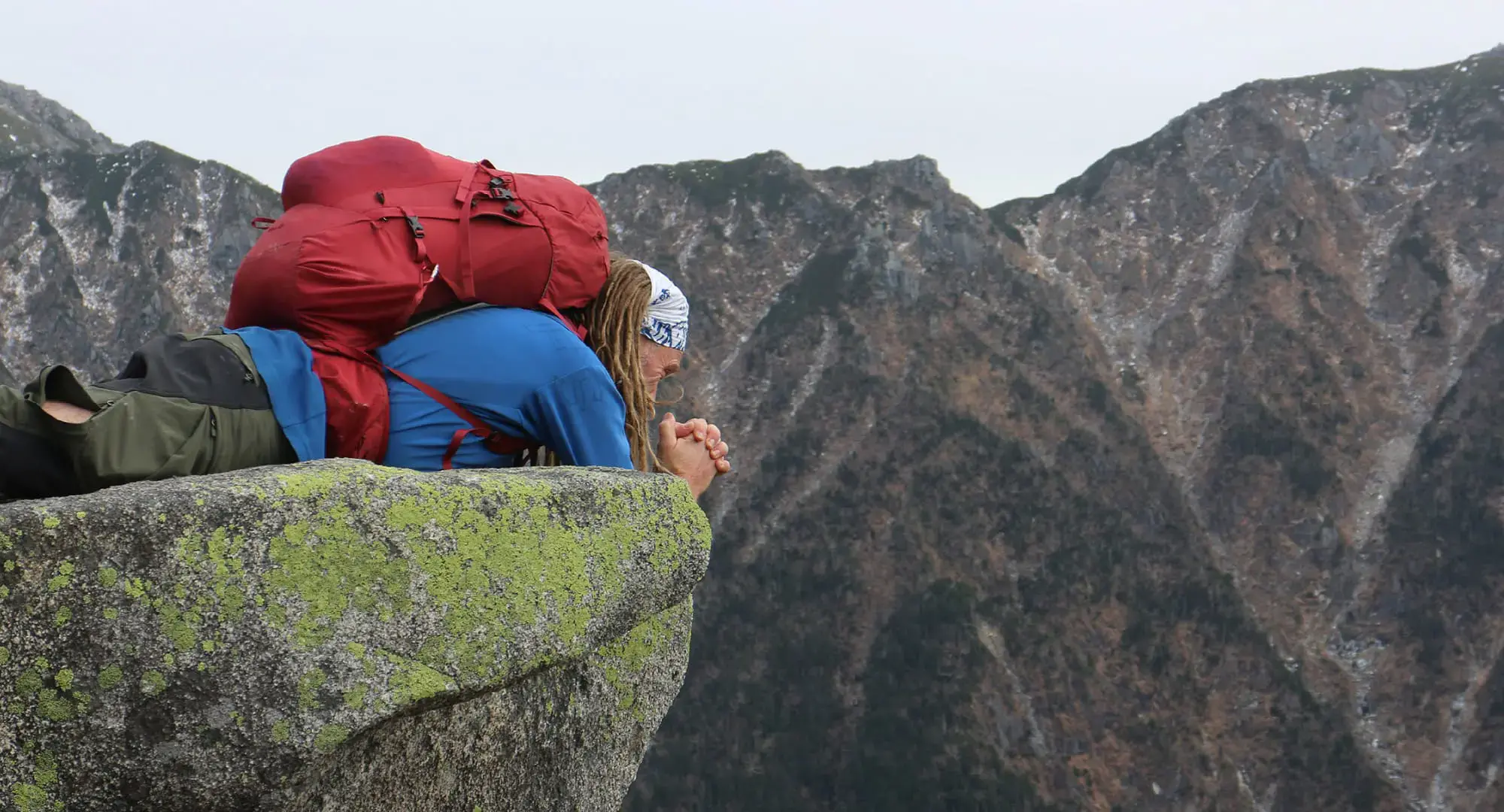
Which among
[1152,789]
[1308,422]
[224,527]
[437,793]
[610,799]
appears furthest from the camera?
[1308,422]

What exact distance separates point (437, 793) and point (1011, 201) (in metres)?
126

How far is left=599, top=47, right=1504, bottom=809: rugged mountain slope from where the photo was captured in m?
89.6

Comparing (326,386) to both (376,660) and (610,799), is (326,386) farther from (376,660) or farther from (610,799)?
(610,799)

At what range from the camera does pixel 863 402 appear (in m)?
105

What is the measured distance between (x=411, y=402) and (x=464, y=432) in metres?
0.22

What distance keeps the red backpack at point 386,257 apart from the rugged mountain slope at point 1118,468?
87.4 meters

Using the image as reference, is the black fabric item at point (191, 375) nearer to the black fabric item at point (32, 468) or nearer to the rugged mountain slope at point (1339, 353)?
the black fabric item at point (32, 468)

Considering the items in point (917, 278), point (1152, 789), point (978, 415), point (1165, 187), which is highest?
point (1165, 187)

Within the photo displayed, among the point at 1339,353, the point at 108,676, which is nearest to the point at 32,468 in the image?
the point at 108,676

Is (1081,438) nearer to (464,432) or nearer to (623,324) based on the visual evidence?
(623,324)

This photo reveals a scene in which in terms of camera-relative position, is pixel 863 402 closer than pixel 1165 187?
Yes

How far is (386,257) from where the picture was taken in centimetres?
422

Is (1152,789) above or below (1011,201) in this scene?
below

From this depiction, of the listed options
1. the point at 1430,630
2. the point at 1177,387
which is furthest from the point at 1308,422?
the point at 1430,630
